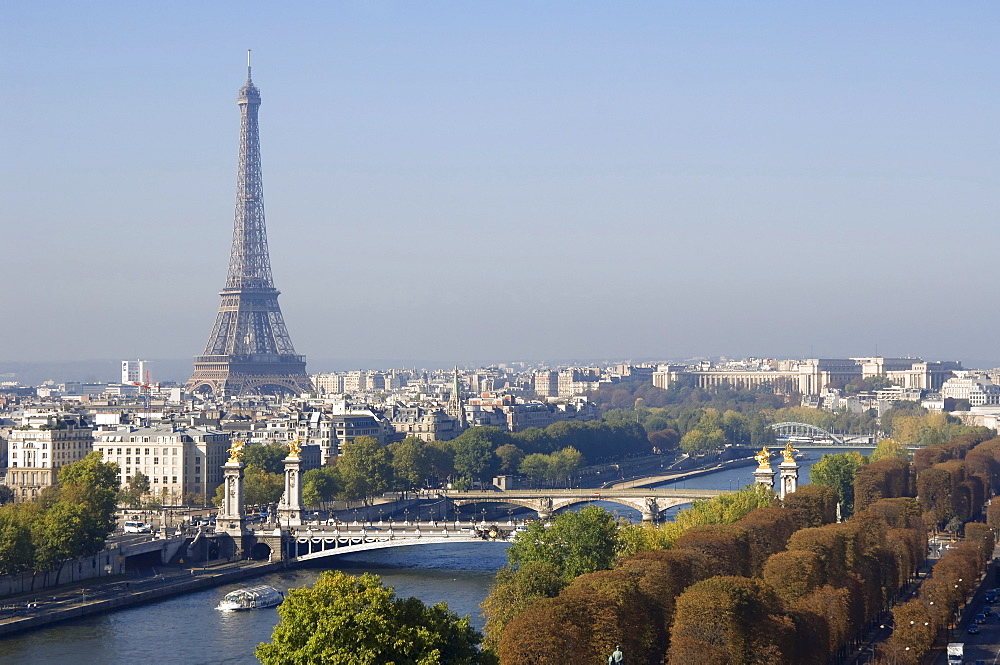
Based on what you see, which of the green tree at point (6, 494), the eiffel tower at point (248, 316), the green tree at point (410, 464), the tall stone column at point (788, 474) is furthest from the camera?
the eiffel tower at point (248, 316)

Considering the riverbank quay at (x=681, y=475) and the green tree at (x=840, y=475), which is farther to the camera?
the riverbank quay at (x=681, y=475)

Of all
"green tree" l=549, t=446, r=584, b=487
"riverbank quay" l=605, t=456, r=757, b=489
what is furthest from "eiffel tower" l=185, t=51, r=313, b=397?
"green tree" l=549, t=446, r=584, b=487

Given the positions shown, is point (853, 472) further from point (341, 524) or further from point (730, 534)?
point (730, 534)

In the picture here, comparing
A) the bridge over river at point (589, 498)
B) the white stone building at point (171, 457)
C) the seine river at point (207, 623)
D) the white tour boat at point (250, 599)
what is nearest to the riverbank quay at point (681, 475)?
the bridge over river at point (589, 498)

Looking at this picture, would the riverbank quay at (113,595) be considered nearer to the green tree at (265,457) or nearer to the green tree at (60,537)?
the green tree at (60,537)

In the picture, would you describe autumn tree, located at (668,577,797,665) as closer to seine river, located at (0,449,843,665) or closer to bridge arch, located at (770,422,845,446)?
seine river, located at (0,449,843,665)

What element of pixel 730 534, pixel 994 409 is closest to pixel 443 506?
pixel 730 534
